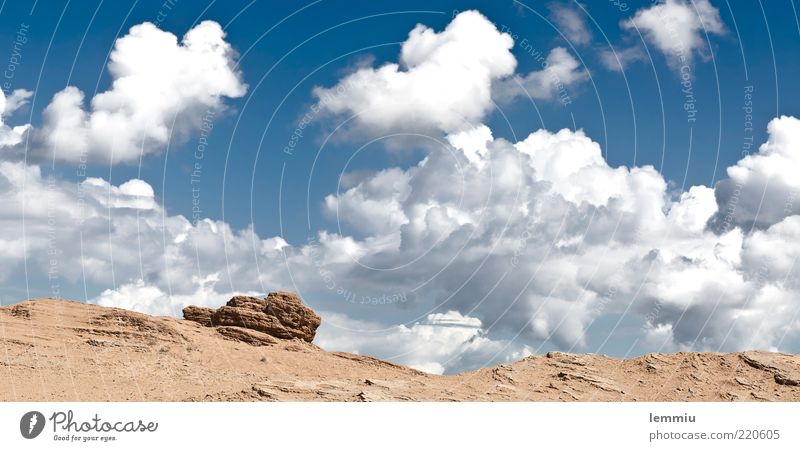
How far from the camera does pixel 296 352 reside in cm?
8119

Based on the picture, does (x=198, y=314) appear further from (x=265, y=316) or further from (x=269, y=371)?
(x=269, y=371)

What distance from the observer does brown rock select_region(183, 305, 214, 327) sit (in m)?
87.9

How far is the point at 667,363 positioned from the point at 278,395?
41.6 m

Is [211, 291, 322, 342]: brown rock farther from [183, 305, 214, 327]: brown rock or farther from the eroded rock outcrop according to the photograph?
[183, 305, 214, 327]: brown rock

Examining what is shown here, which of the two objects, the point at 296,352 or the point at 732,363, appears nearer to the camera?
the point at 732,363

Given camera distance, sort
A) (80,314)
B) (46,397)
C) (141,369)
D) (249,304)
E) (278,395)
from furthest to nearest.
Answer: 1. (249,304)
2. (80,314)
3. (141,369)
4. (46,397)
5. (278,395)

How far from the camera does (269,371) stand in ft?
243

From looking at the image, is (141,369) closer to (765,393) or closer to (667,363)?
(667,363)

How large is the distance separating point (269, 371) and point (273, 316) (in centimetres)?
1297
